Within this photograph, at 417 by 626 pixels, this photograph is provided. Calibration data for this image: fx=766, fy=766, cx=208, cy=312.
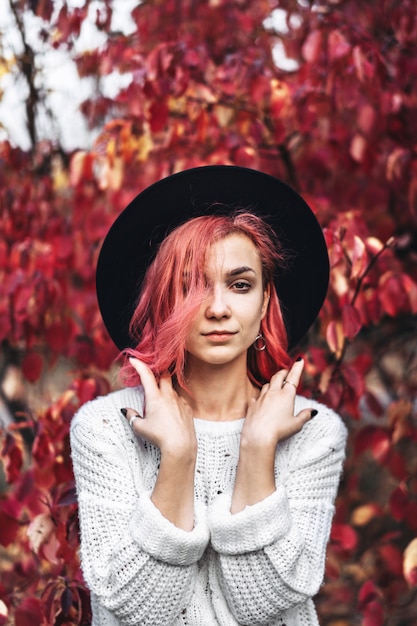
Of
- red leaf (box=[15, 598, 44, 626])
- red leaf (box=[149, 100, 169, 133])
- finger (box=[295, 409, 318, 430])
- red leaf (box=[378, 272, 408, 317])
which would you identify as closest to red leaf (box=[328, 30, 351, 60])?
red leaf (box=[149, 100, 169, 133])

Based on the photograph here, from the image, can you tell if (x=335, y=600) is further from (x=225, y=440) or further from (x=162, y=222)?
(x=162, y=222)

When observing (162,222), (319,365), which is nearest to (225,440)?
(162,222)

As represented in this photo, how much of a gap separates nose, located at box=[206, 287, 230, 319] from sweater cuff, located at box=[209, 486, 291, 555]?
418 millimetres

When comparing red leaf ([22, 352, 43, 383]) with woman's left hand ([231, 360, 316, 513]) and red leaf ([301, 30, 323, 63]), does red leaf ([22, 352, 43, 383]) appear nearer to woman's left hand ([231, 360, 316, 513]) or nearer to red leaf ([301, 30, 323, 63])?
woman's left hand ([231, 360, 316, 513])

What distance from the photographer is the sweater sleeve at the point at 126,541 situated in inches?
64.7

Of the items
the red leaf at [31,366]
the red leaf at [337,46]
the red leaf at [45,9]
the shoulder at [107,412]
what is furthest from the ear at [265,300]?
the red leaf at [45,9]

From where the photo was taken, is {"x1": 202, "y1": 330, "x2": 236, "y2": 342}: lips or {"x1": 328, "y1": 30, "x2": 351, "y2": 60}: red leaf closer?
{"x1": 202, "y1": 330, "x2": 236, "y2": 342}: lips

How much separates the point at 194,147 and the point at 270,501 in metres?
1.90

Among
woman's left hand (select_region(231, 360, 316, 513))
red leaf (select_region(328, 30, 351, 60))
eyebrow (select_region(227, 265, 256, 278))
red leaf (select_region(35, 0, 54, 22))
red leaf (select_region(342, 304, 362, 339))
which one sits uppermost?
red leaf (select_region(35, 0, 54, 22))

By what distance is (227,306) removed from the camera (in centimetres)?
178

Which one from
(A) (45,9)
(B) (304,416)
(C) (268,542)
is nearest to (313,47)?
(A) (45,9)

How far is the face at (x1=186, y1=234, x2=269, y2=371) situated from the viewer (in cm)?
178

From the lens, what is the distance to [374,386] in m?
5.18

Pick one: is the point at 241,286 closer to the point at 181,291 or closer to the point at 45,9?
the point at 181,291
